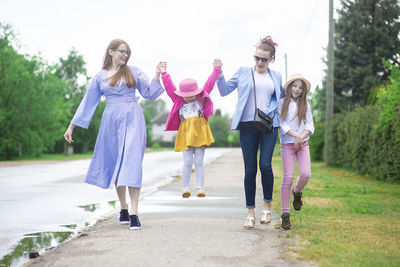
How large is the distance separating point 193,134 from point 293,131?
1280mm

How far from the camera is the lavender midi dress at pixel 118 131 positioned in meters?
6.34

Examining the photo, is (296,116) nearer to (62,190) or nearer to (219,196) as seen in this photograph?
(219,196)

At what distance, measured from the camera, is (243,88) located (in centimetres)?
640

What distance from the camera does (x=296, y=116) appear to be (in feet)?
21.2

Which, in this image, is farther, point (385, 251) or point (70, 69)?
Answer: point (70, 69)

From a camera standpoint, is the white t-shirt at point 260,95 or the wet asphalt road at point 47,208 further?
the wet asphalt road at point 47,208

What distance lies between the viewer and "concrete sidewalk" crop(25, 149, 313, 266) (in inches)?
181

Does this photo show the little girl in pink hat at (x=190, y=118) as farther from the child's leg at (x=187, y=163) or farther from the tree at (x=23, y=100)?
the tree at (x=23, y=100)

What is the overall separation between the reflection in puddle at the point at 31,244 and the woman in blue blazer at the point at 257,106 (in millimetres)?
2188

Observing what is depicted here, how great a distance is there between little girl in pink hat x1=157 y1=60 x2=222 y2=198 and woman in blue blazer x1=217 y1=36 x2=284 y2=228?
14.6 inches

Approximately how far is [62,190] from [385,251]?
348 inches

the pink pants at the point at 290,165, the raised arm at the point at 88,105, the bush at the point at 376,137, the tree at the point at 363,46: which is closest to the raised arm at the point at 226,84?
the pink pants at the point at 290,165

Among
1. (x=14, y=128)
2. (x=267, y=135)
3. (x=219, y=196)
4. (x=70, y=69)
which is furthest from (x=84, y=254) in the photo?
(x=70, y=69)

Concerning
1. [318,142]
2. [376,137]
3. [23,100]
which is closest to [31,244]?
[376,137]
